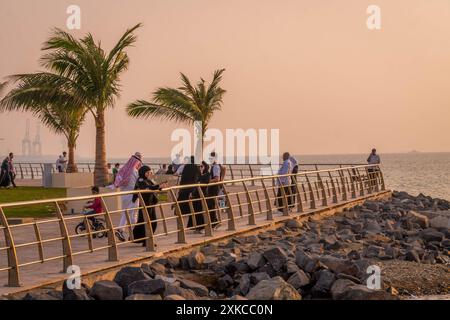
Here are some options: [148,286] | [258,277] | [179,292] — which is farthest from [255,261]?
[148,286]

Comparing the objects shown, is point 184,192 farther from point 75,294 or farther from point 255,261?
point 75,294

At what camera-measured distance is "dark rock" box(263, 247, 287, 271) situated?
50.0 ft

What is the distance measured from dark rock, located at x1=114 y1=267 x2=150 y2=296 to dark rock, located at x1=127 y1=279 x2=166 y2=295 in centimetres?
34

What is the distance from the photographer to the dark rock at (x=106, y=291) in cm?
1186

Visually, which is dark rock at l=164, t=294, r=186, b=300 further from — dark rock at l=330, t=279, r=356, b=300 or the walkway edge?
dark rock at l=330, t=279, r=356, b=300

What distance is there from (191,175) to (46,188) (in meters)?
23.2

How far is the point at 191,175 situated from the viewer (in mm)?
19312

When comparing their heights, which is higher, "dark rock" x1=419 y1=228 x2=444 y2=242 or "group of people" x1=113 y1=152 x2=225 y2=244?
"group of people" x1=113 y1=152 x2=225 y2=244

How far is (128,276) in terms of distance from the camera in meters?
12.8

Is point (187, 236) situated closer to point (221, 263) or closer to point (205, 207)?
point (205, 207)

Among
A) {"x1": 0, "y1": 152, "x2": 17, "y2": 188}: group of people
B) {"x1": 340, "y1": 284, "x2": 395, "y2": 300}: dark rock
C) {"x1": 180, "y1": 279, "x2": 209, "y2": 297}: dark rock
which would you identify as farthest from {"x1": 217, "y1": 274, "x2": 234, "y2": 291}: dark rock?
{"x1": 0, "y1": 152, "x2": 17, "y2": 188}: group of people

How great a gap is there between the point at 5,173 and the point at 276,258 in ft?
92.5

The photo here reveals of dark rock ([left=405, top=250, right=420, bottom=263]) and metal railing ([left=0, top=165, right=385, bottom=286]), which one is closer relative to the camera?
metal railing ([left=0, top=165, right=385, bottom=286])
